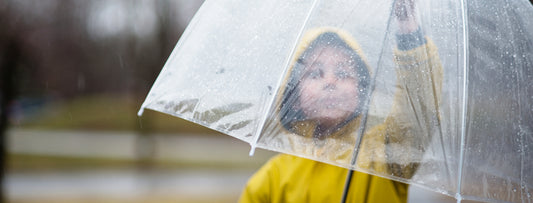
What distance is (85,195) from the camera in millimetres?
7961

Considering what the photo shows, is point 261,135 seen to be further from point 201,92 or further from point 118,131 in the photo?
point 118,131

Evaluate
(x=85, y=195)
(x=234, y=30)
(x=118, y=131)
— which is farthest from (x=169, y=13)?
(x=118, y=131)

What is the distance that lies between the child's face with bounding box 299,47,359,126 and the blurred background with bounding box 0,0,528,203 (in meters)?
4.70

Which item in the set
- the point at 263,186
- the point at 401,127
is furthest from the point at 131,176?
the point at 401,127

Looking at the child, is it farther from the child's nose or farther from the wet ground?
the wet ground

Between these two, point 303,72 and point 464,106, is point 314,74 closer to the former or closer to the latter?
point 303,72

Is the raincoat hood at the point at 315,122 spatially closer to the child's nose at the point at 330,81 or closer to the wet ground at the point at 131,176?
the child's nose at the point at 330,81

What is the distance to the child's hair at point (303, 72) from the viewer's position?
1.73m

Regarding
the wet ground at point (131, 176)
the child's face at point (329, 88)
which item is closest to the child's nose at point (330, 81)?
the child's face at point (329, 88)

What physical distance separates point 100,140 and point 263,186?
14.2 metres

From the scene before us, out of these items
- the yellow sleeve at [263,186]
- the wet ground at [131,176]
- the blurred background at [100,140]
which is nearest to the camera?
the yellow sleeve at [263,186]

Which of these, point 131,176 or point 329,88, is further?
point 131,176

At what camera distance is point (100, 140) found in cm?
1535

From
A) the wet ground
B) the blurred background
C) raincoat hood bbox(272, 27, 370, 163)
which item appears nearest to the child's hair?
raincoat hood bbox(272, 27, 370, 163)
